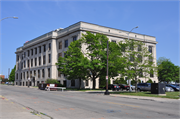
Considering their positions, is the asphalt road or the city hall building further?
the city hall building

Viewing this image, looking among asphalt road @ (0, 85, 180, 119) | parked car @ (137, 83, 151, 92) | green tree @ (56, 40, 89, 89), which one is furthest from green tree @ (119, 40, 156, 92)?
asphalt road @ (0, 85, 180, 119)

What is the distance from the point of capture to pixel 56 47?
6331 cm

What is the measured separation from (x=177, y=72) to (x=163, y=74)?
5445 mm

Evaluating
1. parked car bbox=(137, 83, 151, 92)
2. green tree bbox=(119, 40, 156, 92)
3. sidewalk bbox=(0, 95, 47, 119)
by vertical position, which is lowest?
parked car bbox=(137, 83, 151, 92)

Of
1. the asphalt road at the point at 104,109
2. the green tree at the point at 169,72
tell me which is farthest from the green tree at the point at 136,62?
the green tree at the point at 169,72

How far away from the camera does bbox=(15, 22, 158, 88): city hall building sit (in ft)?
179

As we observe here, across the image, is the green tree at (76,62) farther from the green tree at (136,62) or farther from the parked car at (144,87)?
the parked car at (144,87)

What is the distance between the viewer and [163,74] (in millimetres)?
76625

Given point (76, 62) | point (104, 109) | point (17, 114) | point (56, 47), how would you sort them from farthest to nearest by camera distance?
point (56, 47) → point (76, 62) → point (104, 109) → point (17, 114)

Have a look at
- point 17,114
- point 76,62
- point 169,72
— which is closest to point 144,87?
point 76,62

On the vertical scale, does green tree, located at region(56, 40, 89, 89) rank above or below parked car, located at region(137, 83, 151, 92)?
→ above

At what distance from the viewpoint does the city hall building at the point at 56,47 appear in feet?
179

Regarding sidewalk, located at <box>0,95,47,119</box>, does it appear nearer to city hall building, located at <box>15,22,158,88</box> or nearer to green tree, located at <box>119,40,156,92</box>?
green tree, located at <box>119,40,156,92</box>

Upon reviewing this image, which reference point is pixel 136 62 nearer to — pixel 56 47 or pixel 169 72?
pixel 56 47
